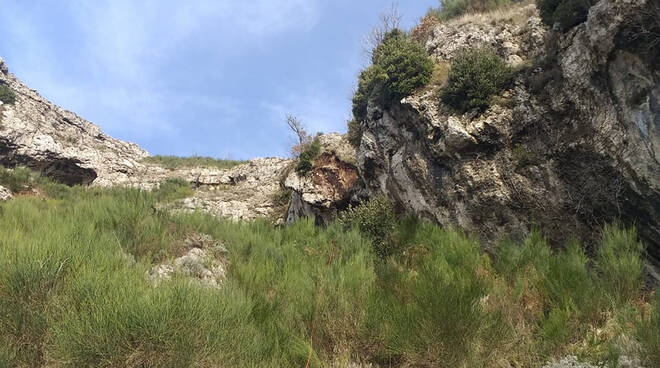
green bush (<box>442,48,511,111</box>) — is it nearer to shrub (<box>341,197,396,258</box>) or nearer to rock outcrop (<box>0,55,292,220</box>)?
shrub (<box>341,197,396,258</box>)

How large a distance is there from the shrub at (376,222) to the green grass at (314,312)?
451 centimetres

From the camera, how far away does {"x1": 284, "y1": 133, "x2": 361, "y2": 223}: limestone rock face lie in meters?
17.5

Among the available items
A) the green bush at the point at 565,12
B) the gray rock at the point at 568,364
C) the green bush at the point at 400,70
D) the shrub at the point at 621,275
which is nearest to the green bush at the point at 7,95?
the green bush at the point at 400,70

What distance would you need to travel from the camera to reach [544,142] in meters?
9.69

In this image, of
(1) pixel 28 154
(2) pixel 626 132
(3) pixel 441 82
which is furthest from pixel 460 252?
(1) pixel 28 154

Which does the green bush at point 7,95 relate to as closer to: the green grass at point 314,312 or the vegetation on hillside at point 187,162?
the vegetation on hillside at point 187,162

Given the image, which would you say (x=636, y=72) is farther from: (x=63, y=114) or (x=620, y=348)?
(x=63, y=114)

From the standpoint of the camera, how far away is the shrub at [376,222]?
1096cm

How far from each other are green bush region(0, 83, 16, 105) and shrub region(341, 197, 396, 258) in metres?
28.8

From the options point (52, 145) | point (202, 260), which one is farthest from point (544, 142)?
point (52, 145)

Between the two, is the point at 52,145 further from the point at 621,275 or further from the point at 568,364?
the point at 621,275

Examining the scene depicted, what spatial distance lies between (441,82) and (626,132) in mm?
6380

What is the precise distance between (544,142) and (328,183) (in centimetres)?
1000

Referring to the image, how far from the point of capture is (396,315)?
421cm
